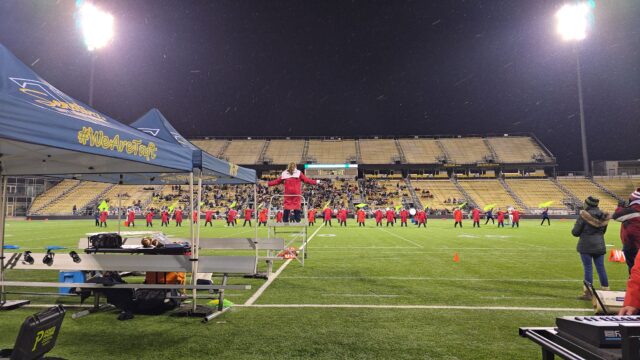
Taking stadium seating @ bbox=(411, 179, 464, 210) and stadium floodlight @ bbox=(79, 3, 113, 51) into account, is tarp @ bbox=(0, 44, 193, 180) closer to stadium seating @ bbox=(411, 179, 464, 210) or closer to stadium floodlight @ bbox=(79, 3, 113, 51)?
stadium floodlight @ bbox=(79, 3, 113, 51)

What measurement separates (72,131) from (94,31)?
1799 inches

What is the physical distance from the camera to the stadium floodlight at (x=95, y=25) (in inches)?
1534

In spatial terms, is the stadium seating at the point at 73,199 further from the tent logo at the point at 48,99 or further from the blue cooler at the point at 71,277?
the tent logo at the point at 48,99

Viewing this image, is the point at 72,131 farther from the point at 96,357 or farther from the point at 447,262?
the point at 447,262

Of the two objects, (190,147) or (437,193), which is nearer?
(190,147)

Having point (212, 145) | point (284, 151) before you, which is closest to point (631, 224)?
point (284, 151)

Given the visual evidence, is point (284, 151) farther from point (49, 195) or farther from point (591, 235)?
point (591, 235)

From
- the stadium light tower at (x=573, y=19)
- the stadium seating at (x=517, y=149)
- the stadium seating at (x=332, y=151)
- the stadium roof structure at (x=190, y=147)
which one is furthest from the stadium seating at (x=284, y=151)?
the stadium roof structure at (x=190, y=147)

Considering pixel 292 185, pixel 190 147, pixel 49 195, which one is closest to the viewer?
pixel 190 147

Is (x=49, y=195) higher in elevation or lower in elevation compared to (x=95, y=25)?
lower

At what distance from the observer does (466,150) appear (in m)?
71.9

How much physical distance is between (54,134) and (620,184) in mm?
81594

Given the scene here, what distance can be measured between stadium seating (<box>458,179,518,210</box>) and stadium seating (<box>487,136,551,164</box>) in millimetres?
7198

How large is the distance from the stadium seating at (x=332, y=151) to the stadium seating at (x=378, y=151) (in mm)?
2052
